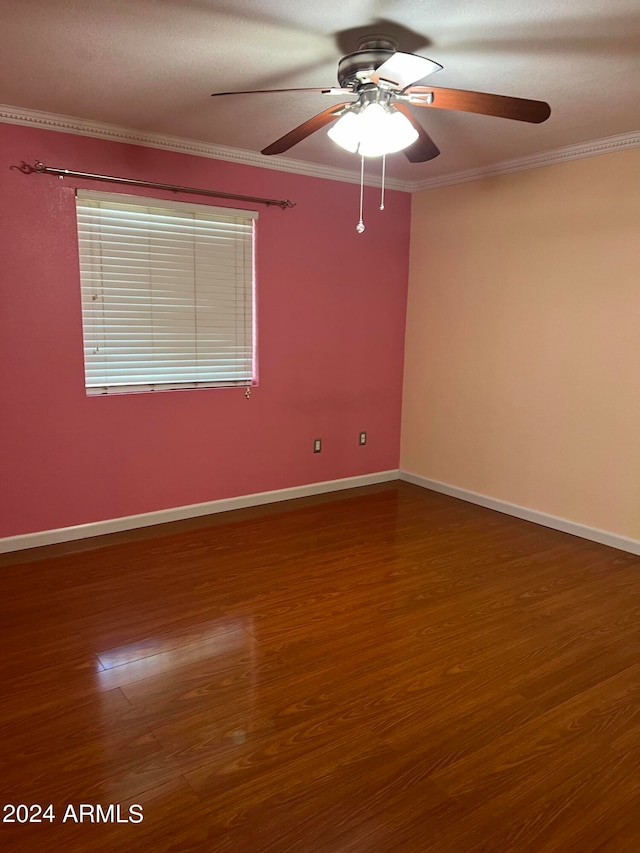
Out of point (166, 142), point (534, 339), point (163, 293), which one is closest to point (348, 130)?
point (166, 142)

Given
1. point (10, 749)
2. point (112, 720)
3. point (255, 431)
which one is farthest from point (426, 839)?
point (255, 431)

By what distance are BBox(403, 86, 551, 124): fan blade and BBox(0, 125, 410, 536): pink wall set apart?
6.59 feet

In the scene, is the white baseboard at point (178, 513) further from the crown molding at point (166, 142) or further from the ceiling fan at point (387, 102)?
the ceiling fan at point (387, 102)

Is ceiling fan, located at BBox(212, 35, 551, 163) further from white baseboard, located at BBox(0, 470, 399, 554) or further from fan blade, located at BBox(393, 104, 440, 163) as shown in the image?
white baseboard, located at BBox(0, 470, 399, 554)

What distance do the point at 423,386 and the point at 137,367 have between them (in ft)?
7.59

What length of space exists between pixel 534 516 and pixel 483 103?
2.84m

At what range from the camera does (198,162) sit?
12.1 ft

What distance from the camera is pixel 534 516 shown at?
408cm

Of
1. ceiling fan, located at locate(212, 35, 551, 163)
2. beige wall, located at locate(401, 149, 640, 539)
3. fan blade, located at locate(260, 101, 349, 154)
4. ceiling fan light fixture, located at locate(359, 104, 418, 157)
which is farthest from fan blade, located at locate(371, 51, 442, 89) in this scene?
beige wall, located at locate(401, 149, 640, 539)

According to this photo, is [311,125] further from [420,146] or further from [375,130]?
[420,146]

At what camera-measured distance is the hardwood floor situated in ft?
5.48

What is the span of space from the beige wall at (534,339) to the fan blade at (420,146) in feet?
4.85

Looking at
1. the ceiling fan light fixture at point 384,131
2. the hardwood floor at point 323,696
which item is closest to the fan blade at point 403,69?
the ceiling fan light fixture at point 384,131

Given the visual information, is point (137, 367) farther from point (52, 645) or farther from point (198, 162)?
point (52, 645)
